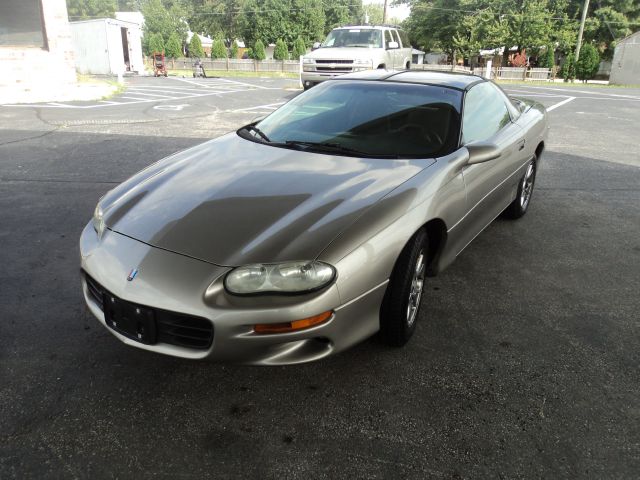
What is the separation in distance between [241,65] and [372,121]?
132 feet

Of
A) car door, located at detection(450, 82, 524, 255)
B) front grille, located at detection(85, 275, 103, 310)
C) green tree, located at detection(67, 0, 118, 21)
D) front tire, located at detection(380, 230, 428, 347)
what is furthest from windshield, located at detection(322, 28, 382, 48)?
green tree, located at detection(67, 0, 118, 21)

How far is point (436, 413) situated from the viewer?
2.31m

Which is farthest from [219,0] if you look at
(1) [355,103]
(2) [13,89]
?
(1) [355,103]

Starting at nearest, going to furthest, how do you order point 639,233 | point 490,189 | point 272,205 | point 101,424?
point 101,424
point 272,205
point 490,189
point 639,233

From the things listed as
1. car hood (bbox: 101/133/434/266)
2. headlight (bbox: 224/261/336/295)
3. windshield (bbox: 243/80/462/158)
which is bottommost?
headlight (bbox: 224/261/336/295)

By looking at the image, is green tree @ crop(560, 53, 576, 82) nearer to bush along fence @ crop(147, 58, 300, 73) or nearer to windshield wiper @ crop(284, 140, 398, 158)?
bush along fence @ crop(147, 58, 300, 73)

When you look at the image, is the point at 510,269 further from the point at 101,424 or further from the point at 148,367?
the point at 101,424

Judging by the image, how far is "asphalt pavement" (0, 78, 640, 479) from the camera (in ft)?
6.72

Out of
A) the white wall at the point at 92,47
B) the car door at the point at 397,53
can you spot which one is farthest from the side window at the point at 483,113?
the white wall at the point at 92,47

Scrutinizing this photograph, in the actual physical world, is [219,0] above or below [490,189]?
above

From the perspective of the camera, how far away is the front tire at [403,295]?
8.34 ft

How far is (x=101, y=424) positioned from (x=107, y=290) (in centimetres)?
59

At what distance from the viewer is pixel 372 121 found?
11.5 ft

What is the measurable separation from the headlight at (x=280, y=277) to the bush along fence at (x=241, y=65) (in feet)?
125
